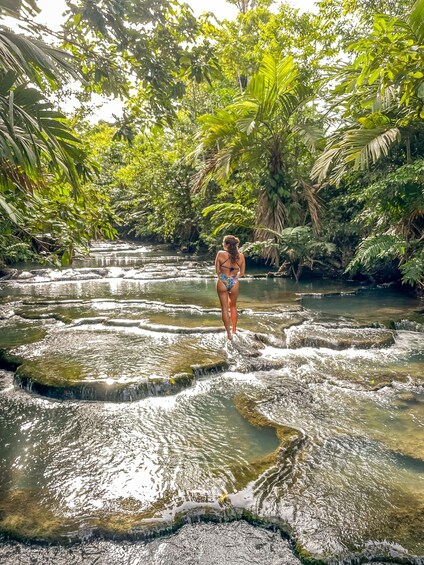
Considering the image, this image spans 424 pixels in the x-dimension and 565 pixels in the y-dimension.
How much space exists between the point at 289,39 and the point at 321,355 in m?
12.5

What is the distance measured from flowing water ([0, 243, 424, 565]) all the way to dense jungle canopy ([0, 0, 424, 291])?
1517mm

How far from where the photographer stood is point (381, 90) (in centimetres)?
635

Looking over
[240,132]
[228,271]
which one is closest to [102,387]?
[228,271]

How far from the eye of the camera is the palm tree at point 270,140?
1032 cm

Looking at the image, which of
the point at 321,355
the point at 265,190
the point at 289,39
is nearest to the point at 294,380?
the point at 321,355

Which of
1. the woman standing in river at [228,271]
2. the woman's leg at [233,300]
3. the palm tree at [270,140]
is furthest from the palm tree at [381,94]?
the woman's leg at [233,300]

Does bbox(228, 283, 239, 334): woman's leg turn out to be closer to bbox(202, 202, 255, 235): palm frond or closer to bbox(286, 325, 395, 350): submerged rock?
bbox(286, 325, 395, 350): submerged rock

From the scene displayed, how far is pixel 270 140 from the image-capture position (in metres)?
11.4

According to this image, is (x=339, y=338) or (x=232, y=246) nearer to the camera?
(x=232, y=246)

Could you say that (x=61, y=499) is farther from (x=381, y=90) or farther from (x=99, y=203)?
(x=381, y=90)

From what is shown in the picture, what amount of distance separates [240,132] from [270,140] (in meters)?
1.24

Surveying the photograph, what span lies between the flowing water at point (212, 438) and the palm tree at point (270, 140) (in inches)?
188

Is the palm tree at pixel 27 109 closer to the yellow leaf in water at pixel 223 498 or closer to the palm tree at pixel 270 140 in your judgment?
the yellow leaf in water at pixel 223 498

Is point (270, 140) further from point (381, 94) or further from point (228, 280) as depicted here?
point (228, 280)
